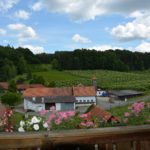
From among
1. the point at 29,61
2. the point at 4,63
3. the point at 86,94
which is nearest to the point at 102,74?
the point at 29,61

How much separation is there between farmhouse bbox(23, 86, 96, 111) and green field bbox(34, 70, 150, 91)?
21140mm

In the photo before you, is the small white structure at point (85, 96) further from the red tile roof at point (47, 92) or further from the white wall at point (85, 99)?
the red tile roof at point (47, 92)

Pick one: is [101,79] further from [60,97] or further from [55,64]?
[60,97]

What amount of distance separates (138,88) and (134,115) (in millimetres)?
73562

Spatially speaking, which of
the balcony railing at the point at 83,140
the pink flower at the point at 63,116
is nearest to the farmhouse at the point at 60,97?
the pink flower at the point at 63,116

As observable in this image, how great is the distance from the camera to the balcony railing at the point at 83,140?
2510 millimetres

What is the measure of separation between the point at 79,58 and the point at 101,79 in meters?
12.5

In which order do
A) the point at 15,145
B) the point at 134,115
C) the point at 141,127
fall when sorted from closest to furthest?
the point at 15,145 → the point at 141,127 → the point at 134,115

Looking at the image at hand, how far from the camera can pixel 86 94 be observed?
190ft

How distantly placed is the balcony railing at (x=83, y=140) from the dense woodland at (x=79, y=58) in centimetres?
8857

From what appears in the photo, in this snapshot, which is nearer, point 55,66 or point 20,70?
point 20,70

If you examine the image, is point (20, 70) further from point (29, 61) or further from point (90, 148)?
point (90, 148)

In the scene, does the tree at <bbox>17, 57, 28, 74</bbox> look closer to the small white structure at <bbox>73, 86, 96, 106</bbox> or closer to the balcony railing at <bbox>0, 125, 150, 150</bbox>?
the small white structure at <bbox>73, 86, 96, 106</bbox>

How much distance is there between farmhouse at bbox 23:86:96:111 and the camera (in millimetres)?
A: 54219
